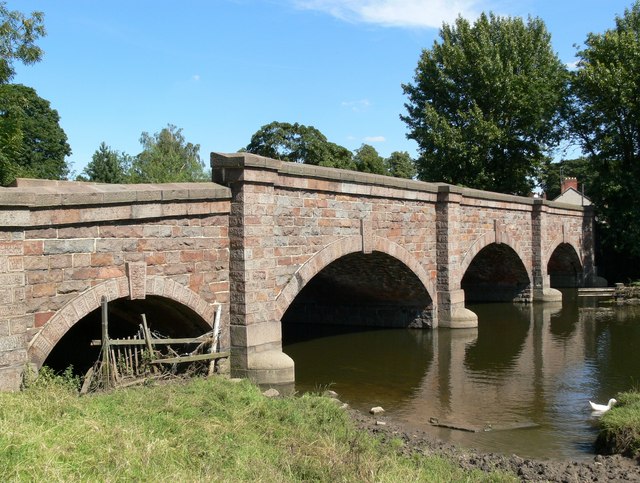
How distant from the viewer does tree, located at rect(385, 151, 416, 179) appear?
55.7 metres

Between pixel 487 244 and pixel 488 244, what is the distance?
1.62 ft

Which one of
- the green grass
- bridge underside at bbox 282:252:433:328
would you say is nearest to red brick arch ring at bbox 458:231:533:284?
bridge underside at bbox 282:252:433:328

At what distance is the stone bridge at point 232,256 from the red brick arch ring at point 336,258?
1.2 inches

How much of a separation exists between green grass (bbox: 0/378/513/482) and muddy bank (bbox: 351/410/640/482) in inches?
18.7

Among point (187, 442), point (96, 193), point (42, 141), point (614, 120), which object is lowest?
point (187, 442)

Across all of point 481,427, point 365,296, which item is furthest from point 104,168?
point 481,427

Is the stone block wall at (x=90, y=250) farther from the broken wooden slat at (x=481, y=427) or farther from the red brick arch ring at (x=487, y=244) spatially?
the red brick arch ring at (x=487, y=244)

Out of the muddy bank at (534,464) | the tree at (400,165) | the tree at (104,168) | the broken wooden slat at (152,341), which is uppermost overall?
the tree at (400,165)

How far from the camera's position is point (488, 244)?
66.7 feet

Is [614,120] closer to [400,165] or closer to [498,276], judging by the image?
[498,276]

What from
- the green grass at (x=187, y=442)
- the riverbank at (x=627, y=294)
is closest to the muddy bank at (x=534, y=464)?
the green grass at (x=187, y=442)

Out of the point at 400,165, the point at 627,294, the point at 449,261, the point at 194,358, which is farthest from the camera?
the point at 400,165

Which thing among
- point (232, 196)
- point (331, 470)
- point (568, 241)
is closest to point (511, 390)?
point (232, 196)

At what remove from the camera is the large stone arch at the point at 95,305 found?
304 inches
